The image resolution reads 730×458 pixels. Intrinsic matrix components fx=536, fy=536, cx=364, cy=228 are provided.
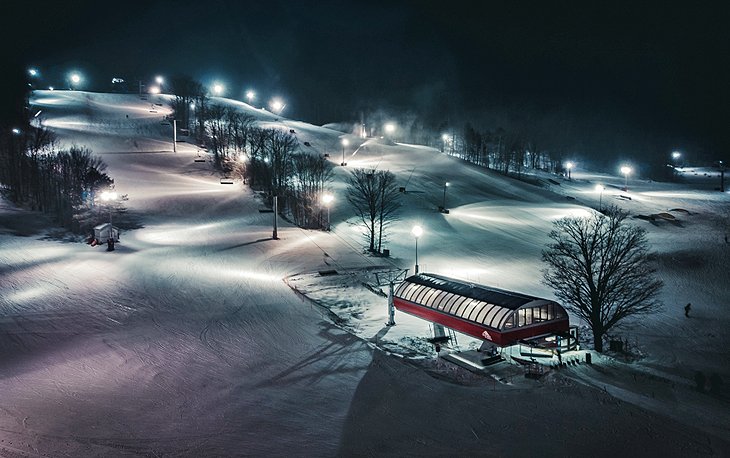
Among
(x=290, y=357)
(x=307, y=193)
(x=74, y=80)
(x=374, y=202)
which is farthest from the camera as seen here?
(x=74, y=80)

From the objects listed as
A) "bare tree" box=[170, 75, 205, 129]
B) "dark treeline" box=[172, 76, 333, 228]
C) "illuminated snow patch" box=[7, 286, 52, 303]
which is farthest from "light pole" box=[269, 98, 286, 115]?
"illuminated snow patch" box=[7, 286, 52, 303]

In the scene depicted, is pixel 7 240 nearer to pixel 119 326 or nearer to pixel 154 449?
pixel 119 326

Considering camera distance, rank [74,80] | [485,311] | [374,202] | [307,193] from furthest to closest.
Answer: [74,80]
[307,193]
[374,202]
[485,311]

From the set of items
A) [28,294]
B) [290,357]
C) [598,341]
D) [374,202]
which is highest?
[374,202]

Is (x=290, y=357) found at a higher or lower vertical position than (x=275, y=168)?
lower

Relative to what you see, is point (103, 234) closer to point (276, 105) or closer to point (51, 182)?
point (51, 182)

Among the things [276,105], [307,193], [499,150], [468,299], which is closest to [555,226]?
[307,193]
